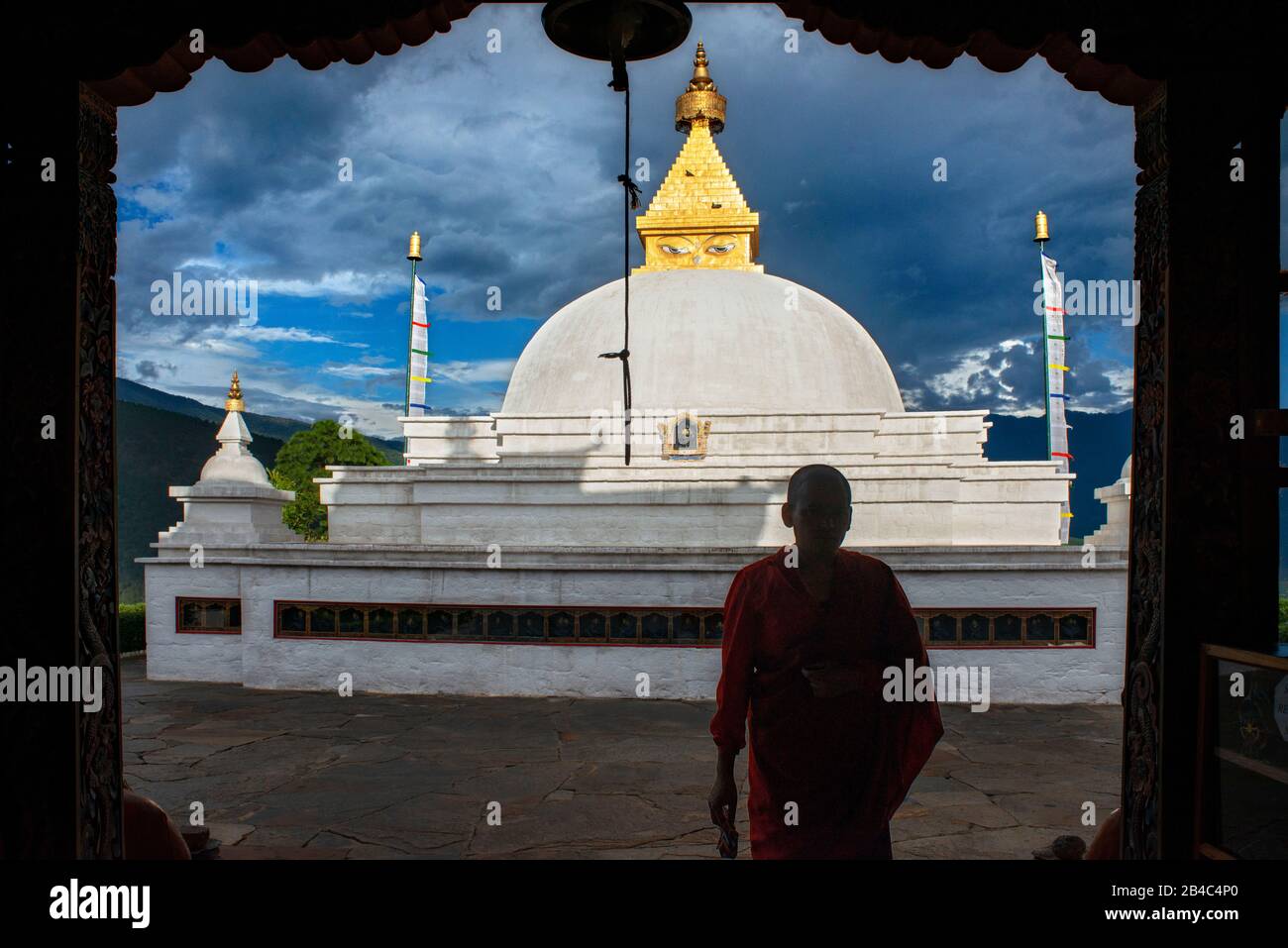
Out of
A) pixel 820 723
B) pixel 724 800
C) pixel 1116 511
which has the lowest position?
pixel 724 800

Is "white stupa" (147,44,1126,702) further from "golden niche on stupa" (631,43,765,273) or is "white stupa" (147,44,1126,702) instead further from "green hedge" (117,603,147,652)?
"green hedge" (117,603,147,652)

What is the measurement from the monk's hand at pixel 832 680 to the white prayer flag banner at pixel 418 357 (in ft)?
67.1

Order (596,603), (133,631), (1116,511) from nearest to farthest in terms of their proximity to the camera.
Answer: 1. (596,603)
2. (1116,511)
3. (133,631)

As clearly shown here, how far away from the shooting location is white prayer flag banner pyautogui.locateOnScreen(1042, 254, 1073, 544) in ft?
64.7

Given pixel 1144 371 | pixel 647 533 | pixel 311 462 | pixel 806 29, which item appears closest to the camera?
pixel 1144 371

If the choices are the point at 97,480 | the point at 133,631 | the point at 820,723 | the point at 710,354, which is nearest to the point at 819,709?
the point at 820,723

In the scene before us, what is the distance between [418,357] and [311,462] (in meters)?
7.47

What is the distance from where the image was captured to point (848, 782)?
313 cm

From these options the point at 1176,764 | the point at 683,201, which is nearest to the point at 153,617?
the point at 1176,764

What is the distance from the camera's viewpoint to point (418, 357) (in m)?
22.8

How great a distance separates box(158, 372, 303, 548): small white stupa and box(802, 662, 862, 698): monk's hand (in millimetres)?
8554

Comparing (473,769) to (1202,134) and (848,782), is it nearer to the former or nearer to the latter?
(848,782)

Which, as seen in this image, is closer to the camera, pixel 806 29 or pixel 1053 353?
pixel 806 29

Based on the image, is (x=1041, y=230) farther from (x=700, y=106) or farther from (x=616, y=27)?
(x=616, y=27)
